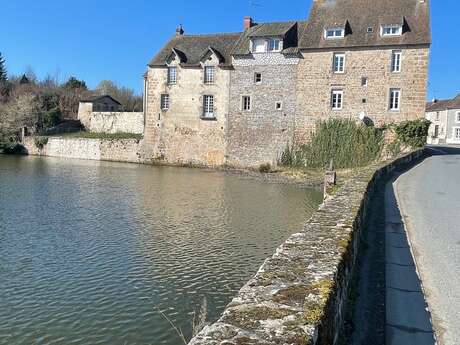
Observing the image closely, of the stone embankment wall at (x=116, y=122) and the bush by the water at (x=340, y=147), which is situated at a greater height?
the stone embankment wall at (x=116, y=122)

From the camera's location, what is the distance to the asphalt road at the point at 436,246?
14.1 ft

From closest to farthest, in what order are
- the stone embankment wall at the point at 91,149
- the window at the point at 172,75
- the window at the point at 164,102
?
the window at the point at 172,75
the window at the point at 164,102
the stone embankment wall at the point at 91,149

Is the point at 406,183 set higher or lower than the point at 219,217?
higher

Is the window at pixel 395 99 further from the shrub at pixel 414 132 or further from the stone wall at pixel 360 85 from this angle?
the shrub at pixel 414 132

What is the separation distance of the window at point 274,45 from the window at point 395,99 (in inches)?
338

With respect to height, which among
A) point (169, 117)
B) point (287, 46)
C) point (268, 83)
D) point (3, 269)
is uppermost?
point (287, 46)

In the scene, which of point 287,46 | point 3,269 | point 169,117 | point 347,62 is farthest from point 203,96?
point 3,269

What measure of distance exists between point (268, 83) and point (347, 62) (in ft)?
19.0

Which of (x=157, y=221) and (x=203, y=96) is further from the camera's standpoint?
(x=203, y=96)

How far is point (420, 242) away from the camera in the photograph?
690 centimetres

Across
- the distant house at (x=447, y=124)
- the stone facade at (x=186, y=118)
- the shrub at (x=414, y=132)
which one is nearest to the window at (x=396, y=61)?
the shrub at (x=414, y=132)

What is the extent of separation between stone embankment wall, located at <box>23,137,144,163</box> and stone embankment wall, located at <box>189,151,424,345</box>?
33405 mm

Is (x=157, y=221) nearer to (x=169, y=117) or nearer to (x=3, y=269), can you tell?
(x=3, y=269)

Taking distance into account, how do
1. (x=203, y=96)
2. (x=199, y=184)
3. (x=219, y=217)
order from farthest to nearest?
(x=203, y=96) < (x=199, y=184) < (x=219, y=217)
